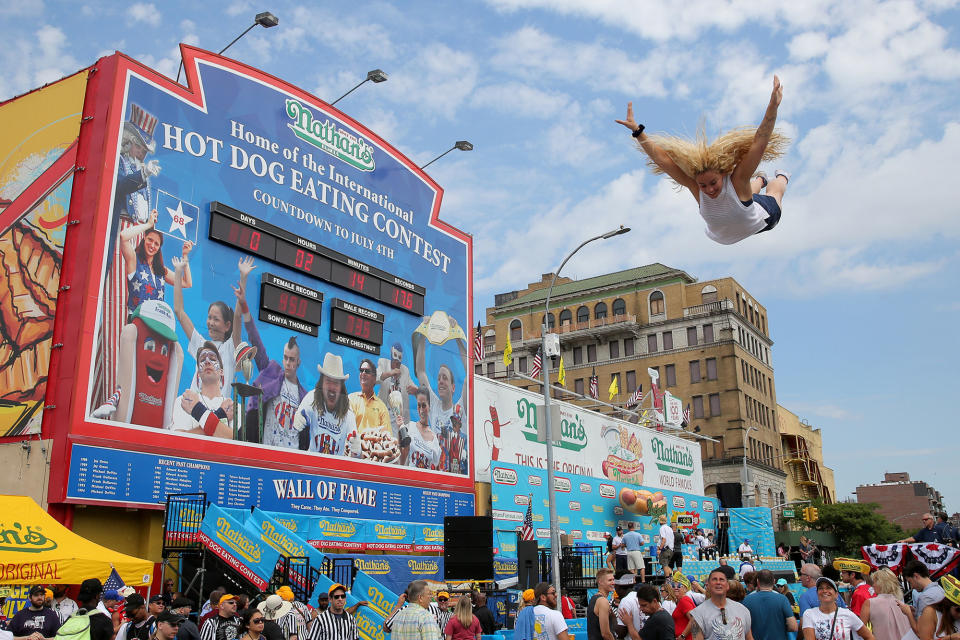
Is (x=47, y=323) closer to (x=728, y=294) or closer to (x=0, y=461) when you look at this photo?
(x=0, y=461)

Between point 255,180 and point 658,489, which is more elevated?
point 255,180

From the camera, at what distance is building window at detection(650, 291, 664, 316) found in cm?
6862

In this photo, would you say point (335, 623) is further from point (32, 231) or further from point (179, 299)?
point (32, 231)

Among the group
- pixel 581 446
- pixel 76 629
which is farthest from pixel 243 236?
pixel 581 446

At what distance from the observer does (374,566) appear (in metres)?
19.3

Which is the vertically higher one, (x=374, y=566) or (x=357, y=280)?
(x=357, y=280)

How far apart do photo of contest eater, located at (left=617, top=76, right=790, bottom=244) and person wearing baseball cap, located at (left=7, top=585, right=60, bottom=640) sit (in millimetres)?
8526

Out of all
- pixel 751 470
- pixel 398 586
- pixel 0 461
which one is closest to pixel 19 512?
pixel 0 461

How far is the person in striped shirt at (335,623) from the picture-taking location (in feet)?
34.2

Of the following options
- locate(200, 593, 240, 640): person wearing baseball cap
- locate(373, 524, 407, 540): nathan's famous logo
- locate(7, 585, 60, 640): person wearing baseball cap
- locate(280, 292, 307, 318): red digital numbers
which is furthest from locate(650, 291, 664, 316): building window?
locate(7, 585, 60, 640): person wearing baseball cap

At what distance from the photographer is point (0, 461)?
51.9 feet

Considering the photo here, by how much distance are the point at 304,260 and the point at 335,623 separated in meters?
11.6

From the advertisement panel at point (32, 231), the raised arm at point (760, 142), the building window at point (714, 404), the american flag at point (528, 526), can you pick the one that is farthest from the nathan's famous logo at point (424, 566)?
the building window at point (714, 404)

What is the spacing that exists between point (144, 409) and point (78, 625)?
26.9ft
